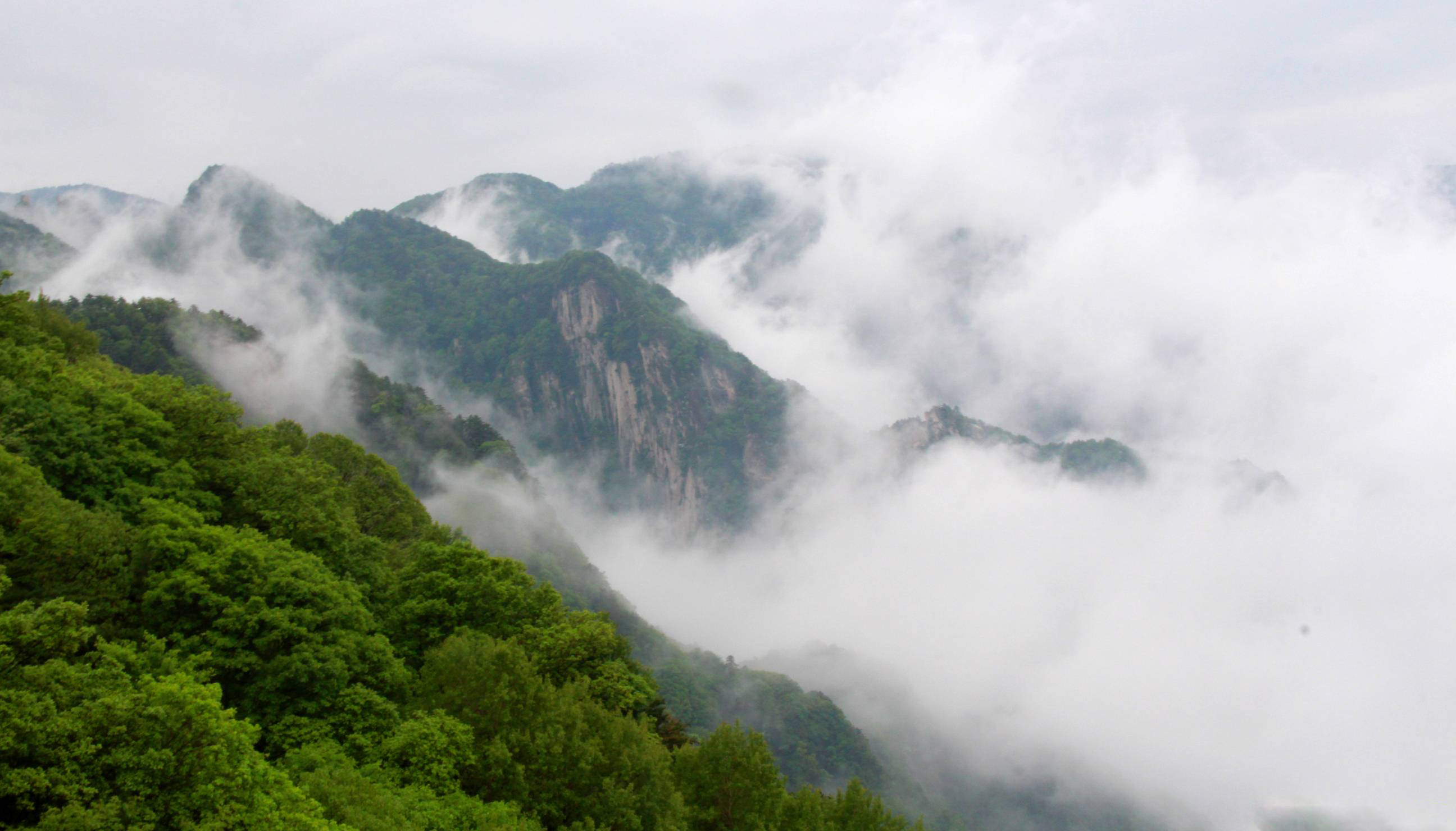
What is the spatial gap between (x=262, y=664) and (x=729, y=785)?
562 inches

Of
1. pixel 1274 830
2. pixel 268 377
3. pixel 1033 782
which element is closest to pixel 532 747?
pixel 268 377

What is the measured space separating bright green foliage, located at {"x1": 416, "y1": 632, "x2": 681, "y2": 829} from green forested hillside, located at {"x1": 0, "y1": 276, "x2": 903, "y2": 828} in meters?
0.07

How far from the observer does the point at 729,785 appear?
32.0 m

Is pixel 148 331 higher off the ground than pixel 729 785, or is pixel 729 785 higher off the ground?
pixel 148 331

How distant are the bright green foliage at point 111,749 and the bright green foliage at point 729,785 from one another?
15288mm

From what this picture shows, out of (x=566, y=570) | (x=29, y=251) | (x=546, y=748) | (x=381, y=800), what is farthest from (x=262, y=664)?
(x=29, y=251)

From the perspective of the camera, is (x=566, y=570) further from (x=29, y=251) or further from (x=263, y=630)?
(x=263, y=630)

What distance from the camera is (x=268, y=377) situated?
11194 centimetres

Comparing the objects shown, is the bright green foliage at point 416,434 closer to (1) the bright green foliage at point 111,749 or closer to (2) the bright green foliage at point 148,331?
(2) the bright green foliage at point 148,331

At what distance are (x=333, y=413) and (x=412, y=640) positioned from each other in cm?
8885

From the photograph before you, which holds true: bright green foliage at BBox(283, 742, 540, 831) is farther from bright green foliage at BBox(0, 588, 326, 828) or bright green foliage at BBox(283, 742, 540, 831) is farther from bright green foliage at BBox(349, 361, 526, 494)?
bright green foliage at BBox(349, 361, 526, 494)

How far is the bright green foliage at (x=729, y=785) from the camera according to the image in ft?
103

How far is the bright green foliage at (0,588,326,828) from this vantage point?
15953 mm

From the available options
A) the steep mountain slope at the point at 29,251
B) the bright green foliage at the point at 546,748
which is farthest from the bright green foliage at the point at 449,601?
the steep mountain slope at the point at 29,251
